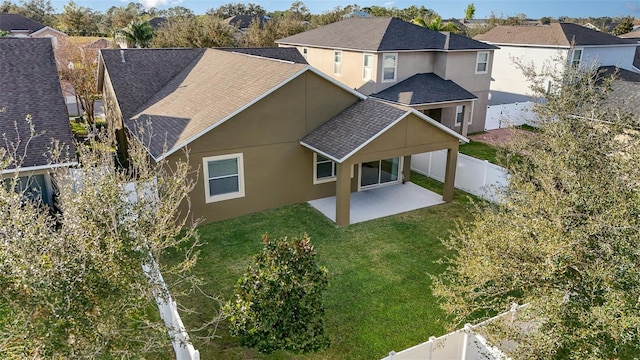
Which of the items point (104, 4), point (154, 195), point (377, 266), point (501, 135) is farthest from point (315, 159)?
point (104, 4)

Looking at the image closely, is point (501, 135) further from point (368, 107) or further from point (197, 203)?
point (197, 203)

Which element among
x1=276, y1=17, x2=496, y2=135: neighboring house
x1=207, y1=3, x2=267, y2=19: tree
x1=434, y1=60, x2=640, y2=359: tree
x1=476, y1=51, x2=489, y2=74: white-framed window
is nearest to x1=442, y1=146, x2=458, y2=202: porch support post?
x1=276, y1=17, x2=496, y2=135: neighboring house

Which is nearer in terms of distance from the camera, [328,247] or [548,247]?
[548,247]

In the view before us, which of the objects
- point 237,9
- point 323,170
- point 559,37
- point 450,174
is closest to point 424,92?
point 450,174

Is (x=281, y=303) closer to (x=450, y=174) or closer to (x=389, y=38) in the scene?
(x=450, y=174)

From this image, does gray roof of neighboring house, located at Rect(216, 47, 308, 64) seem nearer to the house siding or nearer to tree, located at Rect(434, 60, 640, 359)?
the house siding

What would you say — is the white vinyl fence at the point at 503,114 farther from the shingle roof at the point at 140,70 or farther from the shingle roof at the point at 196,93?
the shingle roof at the point at 140,70
